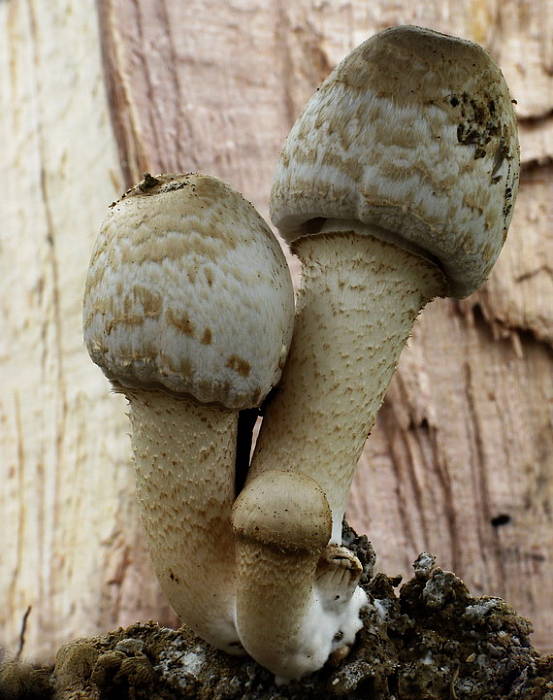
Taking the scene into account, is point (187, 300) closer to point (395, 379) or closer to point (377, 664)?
point (377, 664)

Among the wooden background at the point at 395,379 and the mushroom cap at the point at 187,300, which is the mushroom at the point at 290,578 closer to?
the mushroom cap at the point at 187,300

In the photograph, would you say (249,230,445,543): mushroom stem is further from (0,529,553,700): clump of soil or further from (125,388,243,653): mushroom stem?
(0,529,553,700): clump of soil

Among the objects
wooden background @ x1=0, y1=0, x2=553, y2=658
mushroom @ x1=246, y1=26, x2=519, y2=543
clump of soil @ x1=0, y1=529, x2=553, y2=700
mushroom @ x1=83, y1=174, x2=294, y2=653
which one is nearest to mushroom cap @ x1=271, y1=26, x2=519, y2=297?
mushroom @ x1=246, y1=26, x2=519, y2=543

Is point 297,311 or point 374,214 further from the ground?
point 374,214

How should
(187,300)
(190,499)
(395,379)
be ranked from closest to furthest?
(187,300)
(190,499)
(395,379)

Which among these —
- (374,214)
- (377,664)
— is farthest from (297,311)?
(377,664)

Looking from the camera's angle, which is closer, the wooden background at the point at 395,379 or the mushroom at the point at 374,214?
the mushroom at the point at 374,214

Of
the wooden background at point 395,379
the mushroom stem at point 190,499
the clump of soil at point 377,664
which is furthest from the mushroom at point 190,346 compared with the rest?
the wooden background at point 395,379

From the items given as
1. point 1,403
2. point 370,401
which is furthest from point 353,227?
point 1,403
